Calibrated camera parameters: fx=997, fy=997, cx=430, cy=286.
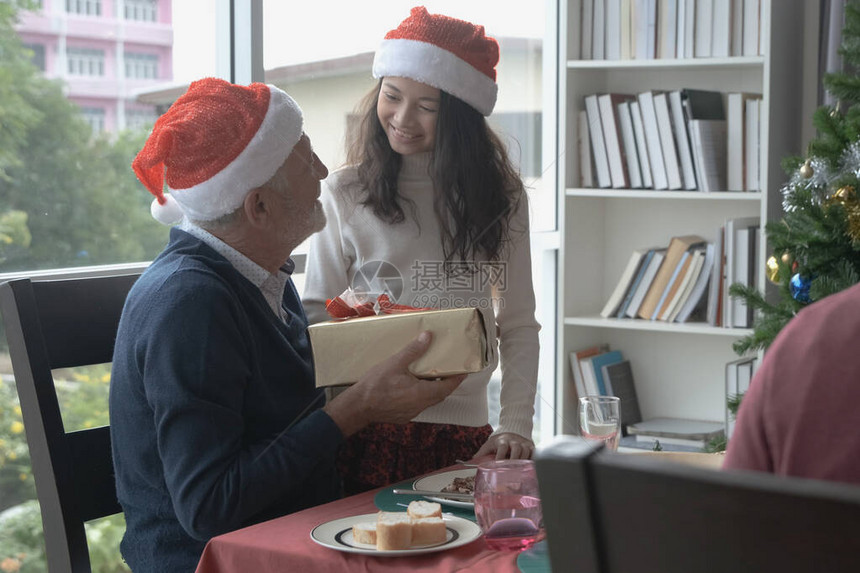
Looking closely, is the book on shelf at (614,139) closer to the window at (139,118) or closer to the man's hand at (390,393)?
the window at (139,118)

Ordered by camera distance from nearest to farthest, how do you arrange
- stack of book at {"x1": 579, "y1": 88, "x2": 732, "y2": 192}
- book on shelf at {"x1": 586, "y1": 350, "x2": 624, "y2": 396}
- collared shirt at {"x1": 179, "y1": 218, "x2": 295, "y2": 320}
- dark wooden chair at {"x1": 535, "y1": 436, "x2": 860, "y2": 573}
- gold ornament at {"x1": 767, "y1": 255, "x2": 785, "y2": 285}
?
dark wooden chair at {"x1": 535, "y1": 436, "x2": 860, "y2": 573} → collared shirt at {"x1": 179, "y1": 218, "x2": 295, "y2": 320} → gold ornament at {"x1": 767, "y1": 255, "x2": 785, "y2": 285} → stack of book at {"x1": 579, "y1": 88, "x2": 732, "y2": 192} → book on shelf at {"x1": 586, "y1": 350, "x2": 624, "y2": 396}

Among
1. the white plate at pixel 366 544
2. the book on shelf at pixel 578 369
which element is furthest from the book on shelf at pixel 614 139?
the white plate at pixel 366 544

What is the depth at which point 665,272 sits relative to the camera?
123 inches

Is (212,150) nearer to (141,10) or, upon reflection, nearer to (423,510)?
(423,510)

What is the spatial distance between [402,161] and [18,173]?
758mm

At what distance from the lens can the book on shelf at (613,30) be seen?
3.12 meters

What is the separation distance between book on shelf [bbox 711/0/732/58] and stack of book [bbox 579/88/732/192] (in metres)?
0.13

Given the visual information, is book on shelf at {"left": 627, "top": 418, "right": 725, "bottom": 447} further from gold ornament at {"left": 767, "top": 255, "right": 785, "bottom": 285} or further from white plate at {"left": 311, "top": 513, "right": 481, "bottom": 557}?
white plate at {"left": 311, "top": 513, "right": 481, "bottom": 557}

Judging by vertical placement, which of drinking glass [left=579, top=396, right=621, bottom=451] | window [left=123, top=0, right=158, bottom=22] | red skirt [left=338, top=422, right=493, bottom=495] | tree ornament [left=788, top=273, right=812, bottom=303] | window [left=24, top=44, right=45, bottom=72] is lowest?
red skirt [left=338, top=422, right=493, bottom=495]

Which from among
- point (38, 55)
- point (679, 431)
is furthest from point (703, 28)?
point (38, 55)

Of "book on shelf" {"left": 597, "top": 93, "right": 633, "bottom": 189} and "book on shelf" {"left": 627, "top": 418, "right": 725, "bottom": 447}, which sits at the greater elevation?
"book on shelf" {"left": 597, "top": 93, "right": 633, "bottom": 189}

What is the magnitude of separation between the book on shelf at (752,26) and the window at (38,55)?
1.95 meters

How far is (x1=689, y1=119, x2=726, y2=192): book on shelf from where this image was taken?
9.74ft

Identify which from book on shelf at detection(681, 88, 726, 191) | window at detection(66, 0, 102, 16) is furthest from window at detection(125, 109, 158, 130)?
book on shelf at detection(681, 88, 726, 191)
